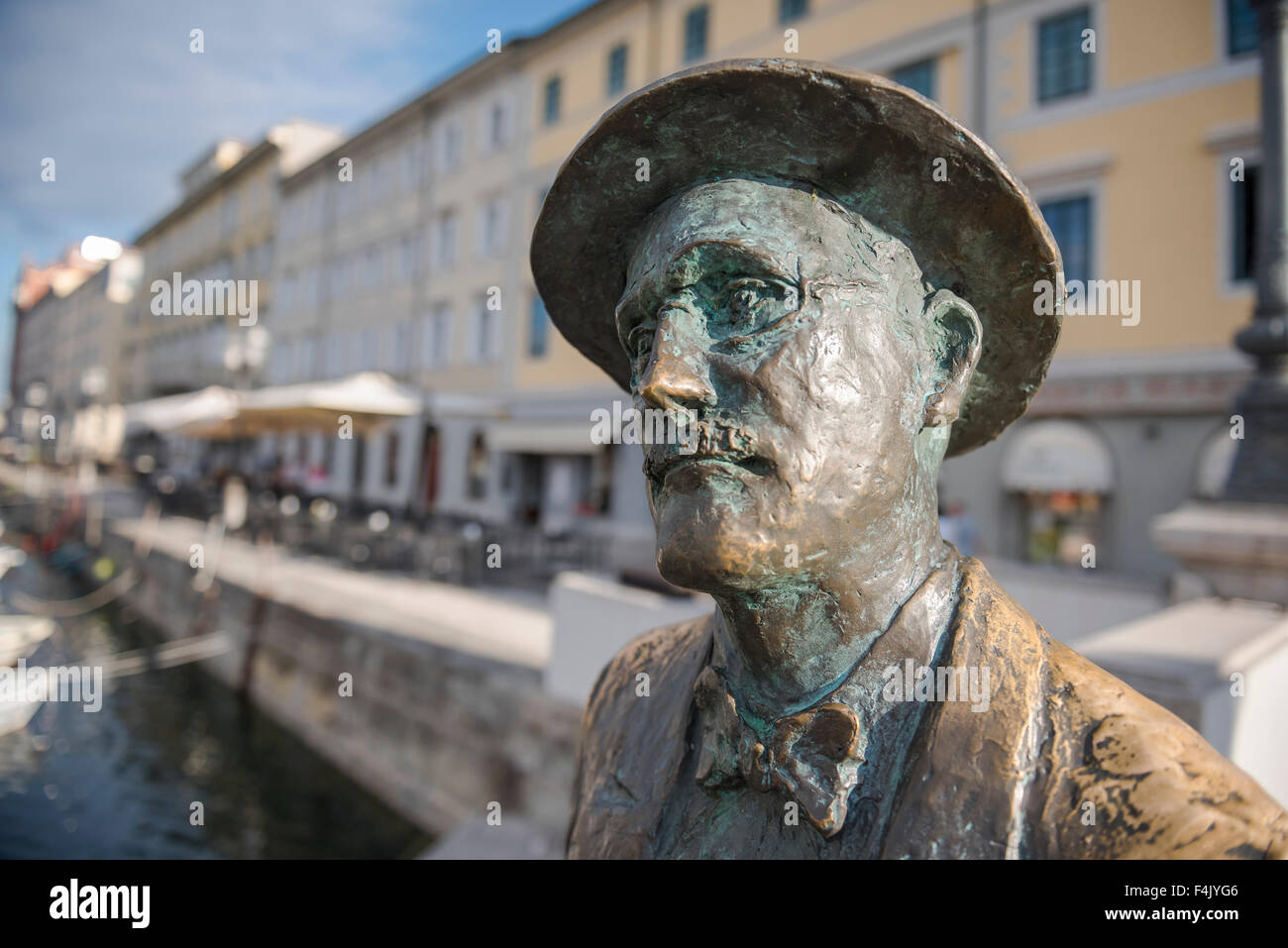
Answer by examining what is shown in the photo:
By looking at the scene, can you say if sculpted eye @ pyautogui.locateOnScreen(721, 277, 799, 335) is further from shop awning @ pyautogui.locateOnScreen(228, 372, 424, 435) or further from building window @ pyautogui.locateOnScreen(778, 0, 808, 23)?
building window @ pyautogui.locateOnScreen(778, 0, 808, 23)

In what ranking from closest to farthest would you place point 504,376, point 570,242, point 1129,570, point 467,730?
point 570,242 < point 467,730 < point 1129,570 < point 504,376

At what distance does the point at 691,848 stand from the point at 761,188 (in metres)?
1.05

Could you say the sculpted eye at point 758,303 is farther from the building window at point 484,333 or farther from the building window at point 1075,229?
the building window at point 484,333

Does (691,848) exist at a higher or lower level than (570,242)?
lower

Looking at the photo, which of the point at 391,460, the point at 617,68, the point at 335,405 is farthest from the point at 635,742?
the point at 391,460

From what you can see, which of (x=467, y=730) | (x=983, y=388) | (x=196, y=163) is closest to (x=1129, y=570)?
(x=467, y=730)

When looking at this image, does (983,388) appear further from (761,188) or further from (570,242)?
(570,242)

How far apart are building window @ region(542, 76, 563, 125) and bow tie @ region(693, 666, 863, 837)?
71.7 ft

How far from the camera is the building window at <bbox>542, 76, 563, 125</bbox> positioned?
814 inches

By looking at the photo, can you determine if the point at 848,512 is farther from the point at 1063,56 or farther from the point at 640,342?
the point at 1063,56

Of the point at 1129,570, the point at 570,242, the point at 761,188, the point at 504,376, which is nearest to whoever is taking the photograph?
the point at 761,188

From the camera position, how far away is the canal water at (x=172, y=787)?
7.73 metres

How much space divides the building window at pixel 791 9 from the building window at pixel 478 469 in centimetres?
1282
